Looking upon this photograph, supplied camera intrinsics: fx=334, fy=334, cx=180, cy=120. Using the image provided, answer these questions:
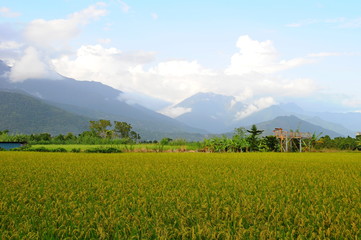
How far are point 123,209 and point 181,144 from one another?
24.2 meters

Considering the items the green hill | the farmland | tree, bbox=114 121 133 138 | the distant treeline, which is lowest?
the farmland

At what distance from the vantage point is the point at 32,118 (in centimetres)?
15850

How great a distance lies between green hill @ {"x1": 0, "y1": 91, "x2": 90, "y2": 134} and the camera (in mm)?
151375

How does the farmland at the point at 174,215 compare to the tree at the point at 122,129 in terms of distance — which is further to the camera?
the tree at the point at 122,129

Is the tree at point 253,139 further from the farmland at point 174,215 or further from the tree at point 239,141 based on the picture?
the farmland at point 174,215

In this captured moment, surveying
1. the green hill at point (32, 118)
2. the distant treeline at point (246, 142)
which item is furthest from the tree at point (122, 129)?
the green hill at point (32, 118)

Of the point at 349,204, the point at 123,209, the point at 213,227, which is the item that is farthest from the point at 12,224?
the point at 349,204

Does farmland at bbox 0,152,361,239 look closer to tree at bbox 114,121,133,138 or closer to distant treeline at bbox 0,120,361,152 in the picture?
distant treeline at bbox 0,120,361,152

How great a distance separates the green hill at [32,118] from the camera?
497 feet

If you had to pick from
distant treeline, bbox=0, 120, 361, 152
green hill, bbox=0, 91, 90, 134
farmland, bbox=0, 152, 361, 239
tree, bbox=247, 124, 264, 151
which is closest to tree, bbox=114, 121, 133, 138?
distant treeline, bbox=0, 120, 361, 152

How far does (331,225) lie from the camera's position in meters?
3.92

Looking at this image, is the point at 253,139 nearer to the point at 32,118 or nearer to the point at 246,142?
the point at 246,142

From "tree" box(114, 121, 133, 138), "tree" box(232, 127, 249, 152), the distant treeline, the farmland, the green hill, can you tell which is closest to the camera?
the farmland

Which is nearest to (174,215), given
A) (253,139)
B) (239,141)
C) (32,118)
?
(239,141)
